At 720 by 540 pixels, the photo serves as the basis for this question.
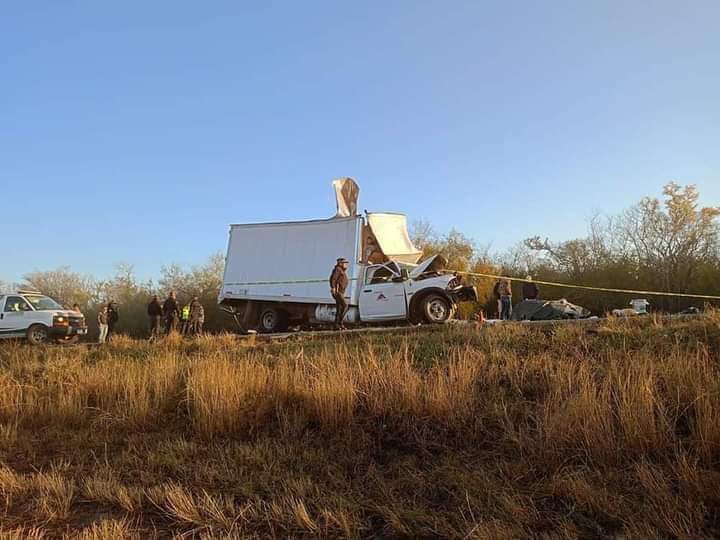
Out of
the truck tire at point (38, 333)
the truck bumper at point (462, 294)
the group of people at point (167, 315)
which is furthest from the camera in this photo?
the group of people at point (167, 315)

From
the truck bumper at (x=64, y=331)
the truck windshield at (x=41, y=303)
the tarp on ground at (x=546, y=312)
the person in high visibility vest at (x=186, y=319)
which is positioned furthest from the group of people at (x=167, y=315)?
the tarp on ground at (x=546, y=312)

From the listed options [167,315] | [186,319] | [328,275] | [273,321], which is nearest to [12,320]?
[167,315]

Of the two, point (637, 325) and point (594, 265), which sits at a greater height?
point (594, 265)

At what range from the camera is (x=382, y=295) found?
1459 centimetres

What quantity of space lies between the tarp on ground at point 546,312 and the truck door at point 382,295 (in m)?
3.66

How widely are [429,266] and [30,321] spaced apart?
1324 centimetres

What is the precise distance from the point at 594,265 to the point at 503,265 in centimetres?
541

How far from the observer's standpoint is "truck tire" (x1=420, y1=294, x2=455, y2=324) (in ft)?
45.0

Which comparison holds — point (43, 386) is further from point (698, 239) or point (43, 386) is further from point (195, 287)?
point (195, 287)

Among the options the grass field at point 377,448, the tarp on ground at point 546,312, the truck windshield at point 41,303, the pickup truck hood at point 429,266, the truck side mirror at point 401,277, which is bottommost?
the grass field at point 377,448

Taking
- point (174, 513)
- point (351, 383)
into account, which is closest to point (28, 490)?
point (174, 513)

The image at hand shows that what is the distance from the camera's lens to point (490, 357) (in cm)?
612

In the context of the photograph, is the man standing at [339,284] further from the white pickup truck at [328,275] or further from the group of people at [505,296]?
the group of people at [505,296]

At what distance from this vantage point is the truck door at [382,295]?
14375 mm
